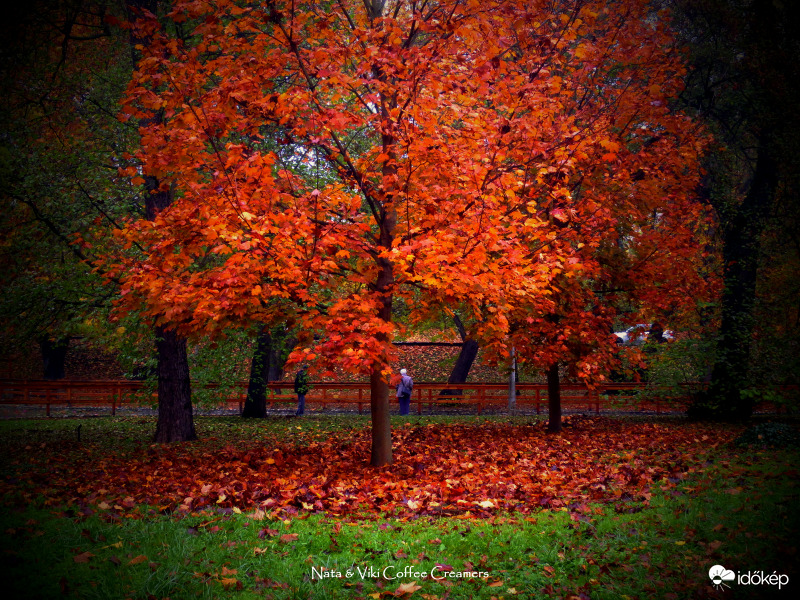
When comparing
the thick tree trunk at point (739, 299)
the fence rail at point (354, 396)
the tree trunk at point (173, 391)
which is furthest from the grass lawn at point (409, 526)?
the fence rail at point (354, 396)

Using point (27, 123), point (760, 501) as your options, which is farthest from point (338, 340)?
point (27, 123)

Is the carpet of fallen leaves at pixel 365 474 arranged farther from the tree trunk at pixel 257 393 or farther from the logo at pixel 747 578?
the tree trunk at pixel 257 393

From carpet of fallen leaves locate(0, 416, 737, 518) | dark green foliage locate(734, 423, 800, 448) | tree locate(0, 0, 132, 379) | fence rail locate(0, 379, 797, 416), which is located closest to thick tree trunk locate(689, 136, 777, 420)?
carpet of fallen leaves locate(0, 416, 737, 518)

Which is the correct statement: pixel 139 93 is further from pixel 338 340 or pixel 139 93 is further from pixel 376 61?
pixel 338 340

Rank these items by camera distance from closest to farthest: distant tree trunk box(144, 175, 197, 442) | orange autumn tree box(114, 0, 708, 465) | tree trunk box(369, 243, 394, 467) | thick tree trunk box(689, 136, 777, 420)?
orange autumn tree box(114, 0, 708, 465), tree trunk box(369, 243, 394, 467), distant tree trunk box(144, 175, 197, 442), thick tree trunk box(689, 136, 777, 420)

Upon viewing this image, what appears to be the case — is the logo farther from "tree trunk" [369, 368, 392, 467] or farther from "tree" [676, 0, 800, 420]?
"tree" [676, 0, 800, 420]

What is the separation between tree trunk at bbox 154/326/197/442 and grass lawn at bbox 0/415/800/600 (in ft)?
7.39

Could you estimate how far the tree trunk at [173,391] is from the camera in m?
10.9

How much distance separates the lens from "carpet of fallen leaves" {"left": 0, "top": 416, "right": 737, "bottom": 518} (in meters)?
5.78

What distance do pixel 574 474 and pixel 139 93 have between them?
714 centimetres

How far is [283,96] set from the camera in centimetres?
670

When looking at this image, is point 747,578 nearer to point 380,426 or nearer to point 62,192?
point 380,426

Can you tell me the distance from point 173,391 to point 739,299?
47.0 ft

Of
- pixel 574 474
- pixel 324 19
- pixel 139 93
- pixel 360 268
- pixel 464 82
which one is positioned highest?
pixel 324 19
